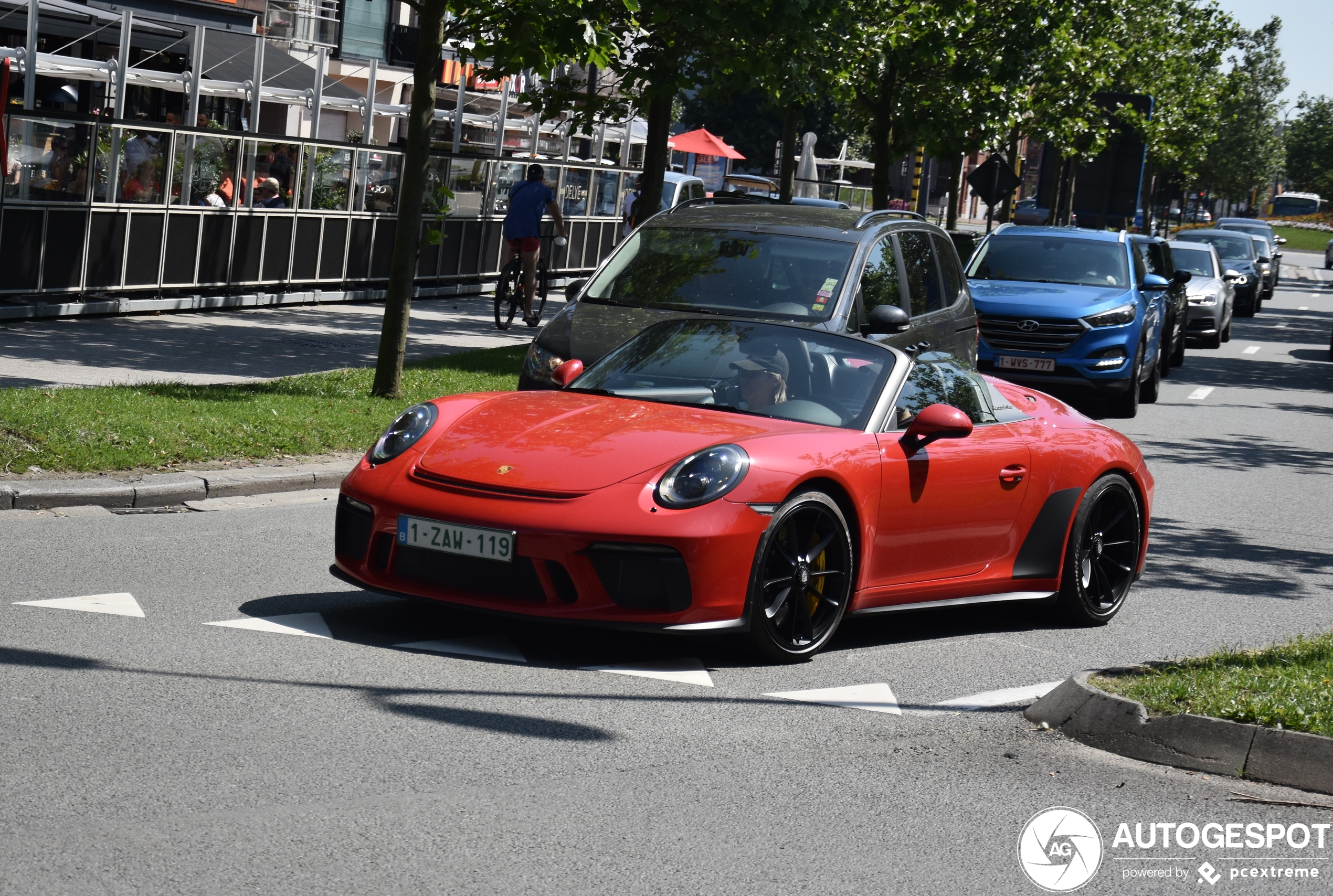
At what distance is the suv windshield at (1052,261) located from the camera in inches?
715

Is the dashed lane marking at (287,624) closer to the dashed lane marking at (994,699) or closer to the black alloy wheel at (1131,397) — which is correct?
the dashed lane marking at (994,699)

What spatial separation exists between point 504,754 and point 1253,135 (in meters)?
100

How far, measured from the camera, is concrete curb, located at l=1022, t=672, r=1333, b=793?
517 centimetres

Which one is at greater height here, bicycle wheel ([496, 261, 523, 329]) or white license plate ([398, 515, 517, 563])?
bicycle wheel ([496, 261, 523, 329])

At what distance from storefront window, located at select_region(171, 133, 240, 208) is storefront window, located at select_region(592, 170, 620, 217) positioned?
9910mm

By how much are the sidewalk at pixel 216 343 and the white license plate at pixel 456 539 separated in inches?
268

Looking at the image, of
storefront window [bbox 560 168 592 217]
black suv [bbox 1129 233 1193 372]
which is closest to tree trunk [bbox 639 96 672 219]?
black suv [bbox 1129 233 1193 372]

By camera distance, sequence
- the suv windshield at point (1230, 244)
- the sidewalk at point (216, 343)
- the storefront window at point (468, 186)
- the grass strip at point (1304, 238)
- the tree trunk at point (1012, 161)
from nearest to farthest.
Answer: the sidewalk at point (216, 343), the storefront window at point (468, 186), the suv windshield at point (1230, 244), the tree trunk at point (1012, 161), the grass strip at point (1304, 238)

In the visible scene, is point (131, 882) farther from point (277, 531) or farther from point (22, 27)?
point (22, 27)

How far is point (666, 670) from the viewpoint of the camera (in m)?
6.17

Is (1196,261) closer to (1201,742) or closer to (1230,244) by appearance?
(1230,244)

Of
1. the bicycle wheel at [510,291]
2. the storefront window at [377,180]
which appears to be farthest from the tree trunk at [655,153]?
the storefront window at [377,180]

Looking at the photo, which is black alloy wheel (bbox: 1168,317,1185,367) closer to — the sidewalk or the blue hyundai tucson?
the blue hyundai tucson

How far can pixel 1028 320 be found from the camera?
55.7 ft
